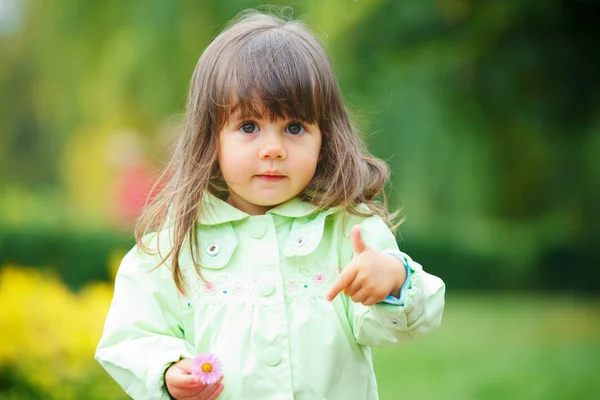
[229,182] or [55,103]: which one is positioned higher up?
[229,182]

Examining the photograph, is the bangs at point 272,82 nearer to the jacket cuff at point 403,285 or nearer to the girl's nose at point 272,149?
the girl's nose at point 272,149

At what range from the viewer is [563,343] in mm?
Answer: 8859

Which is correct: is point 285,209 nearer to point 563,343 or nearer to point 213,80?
point 213,80

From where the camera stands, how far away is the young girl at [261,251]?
235 centimetres

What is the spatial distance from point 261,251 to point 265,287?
0.36 ft

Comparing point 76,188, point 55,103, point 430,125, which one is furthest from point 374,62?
point 76,188

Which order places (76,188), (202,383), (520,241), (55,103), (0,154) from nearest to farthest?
(202,383), (55,103), (520,241), (76,188), (0,154)

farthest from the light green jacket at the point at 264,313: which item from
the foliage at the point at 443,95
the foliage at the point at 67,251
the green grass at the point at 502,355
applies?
the foliage at the point at 67,251

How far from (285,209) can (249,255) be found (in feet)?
0.52

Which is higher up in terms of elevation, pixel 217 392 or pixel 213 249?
pixel 213 249

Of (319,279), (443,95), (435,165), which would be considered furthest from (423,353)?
(319,279)

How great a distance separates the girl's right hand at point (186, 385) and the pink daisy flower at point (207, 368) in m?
0.01

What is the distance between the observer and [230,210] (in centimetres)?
252

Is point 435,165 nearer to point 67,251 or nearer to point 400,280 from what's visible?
point 67,251
